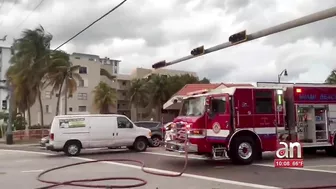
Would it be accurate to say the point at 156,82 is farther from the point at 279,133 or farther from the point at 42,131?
the point at 279,133

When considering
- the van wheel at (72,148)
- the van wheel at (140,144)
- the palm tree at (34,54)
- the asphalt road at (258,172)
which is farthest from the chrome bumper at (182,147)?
the palm tree at (34,54)

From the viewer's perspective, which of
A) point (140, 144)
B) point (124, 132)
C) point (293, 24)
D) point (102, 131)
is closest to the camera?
point (293, 24)

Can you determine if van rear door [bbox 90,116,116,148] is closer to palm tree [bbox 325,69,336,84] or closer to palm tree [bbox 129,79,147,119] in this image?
palm tree [bbox 325,69,336,84]

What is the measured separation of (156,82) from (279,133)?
56.7 metres

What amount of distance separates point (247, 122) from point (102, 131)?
865 centimetres

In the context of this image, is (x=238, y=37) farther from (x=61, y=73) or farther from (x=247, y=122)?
(x=61, y=73)

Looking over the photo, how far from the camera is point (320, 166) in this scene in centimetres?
1444

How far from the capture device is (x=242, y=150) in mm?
15047

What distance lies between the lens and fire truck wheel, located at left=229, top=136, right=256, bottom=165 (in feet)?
48.9

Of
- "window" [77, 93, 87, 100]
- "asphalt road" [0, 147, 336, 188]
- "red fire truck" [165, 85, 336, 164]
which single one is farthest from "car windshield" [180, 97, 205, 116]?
"window" [77, 93, 87, 100]

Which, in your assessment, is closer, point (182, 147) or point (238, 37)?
point (182, 147)

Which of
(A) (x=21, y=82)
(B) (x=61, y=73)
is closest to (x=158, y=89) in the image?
(B) (x=61, y=73)

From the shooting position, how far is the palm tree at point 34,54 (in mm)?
44344

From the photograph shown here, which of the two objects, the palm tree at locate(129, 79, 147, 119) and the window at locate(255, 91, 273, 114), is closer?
the window at locate(255, 91, 273, 114)
